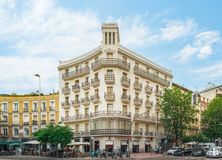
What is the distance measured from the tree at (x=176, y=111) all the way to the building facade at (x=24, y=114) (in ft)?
96.1

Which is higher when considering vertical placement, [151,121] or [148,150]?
[151,121]

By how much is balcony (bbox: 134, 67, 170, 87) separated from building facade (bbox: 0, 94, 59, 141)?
24.8 m

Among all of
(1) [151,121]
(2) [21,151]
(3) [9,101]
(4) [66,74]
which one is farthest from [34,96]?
(1) [151,121]

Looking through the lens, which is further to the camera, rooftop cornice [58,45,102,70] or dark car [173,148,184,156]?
rooftop cornice [58,45,102,70]

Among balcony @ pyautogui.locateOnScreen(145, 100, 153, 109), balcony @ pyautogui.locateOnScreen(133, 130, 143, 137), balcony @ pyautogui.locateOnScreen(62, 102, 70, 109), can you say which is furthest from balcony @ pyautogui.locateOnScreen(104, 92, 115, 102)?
balcony @ pyautogui.locateOnScreen(62, 102, 70, 109)

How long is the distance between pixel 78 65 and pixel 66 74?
12.7 ft

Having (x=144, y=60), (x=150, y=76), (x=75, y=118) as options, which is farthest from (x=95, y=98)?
(x=150, y=76)

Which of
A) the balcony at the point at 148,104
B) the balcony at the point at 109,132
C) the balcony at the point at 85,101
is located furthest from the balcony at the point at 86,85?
the balcony at the point at 148,104

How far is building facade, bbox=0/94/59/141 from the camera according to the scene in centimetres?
9900

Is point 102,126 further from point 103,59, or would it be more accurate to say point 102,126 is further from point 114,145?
point 103,59

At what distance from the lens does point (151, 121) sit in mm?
85562

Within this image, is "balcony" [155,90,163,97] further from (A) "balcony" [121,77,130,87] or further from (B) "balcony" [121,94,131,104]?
(B) "balcony" [121,94,131,104]

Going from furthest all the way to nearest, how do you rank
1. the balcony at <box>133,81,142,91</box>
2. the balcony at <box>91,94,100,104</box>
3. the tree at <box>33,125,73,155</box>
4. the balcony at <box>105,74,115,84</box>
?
the balcony at <box>133,81,142,91</box>, the balcony at <box>91,94,100,104</box>, the balcony at <box>105,74,115,84</box>, the tree at <box>33,125,73,155</box>

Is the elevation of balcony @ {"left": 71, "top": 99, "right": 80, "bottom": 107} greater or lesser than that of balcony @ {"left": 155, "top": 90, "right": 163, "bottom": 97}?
lesser
